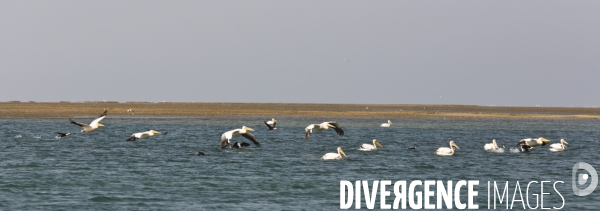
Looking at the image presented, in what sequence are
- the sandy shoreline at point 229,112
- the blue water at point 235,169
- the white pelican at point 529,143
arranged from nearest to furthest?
the blue water at point 235,169 → the white pelican at point 529,143 → the sandy shoreline at point 229,112

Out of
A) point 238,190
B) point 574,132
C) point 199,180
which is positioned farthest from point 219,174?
point 574,132

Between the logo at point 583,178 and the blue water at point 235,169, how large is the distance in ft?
0.61

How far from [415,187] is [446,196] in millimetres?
1396

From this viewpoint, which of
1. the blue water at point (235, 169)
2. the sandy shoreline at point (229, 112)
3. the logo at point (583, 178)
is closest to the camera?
the blue water at point (235, 169)

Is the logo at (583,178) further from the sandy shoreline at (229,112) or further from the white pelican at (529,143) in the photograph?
the sandy shoreline at (229,112)

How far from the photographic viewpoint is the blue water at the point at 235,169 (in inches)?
618

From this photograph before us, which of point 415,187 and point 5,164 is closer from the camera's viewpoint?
point 415,187

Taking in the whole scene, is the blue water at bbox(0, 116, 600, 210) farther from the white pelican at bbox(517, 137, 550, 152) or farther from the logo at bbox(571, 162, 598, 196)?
the white pelican at bbox(517, 137, 550, 152)

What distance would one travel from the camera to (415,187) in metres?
17.8

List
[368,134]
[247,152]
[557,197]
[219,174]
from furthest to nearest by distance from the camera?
[368,134] < [247,152] < [219,174] < [557,197]

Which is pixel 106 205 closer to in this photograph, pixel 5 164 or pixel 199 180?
pixel 199 180

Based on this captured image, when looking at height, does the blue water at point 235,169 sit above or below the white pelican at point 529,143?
below

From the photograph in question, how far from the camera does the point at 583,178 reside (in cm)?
1945

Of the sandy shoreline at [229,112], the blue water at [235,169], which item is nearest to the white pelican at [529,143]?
the blue water at [235,169]
